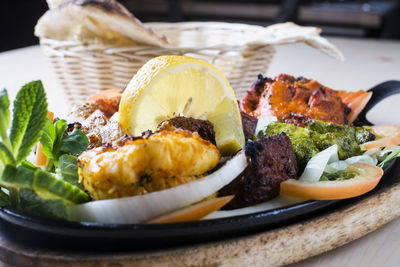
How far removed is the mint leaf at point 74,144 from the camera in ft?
3.74

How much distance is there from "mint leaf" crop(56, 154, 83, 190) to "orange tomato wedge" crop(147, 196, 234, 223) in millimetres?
226

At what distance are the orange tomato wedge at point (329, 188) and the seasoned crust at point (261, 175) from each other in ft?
0.11

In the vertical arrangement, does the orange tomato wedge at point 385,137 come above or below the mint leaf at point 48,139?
below

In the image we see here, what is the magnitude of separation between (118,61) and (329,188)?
1.41m

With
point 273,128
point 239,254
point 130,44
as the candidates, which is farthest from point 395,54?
point 239,254

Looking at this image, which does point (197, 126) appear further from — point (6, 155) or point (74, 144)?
point (6, 155)

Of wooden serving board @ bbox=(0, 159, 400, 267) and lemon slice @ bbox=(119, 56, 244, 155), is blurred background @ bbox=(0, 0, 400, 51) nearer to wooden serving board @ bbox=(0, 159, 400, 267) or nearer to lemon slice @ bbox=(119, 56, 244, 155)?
lemon slice @ bbox=(119, 56, 244, 155)

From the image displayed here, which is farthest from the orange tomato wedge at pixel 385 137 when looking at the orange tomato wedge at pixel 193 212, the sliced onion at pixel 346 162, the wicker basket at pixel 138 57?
the wicker basket at pixel 138 57

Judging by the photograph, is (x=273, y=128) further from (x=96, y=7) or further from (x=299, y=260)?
(x=96, y=7)

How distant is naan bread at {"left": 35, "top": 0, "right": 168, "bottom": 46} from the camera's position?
211 centimetres

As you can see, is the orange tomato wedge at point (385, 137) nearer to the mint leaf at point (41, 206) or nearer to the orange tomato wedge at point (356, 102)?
the orange tomato wedge at point (356, 102)

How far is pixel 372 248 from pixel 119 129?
647 millimetres

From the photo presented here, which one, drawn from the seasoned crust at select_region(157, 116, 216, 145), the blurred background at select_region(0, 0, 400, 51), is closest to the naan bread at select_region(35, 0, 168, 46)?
the seasoned crust at select_region(157, 116, 216, 145)

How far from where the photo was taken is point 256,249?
0.94 m
